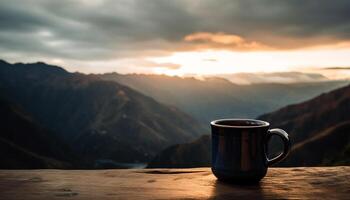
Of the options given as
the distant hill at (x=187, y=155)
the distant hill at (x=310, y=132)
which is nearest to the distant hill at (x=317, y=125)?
the distant hill at (x=310, y=132)

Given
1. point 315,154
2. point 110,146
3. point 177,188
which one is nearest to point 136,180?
point 177,188

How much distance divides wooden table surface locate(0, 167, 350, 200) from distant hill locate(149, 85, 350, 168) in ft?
218

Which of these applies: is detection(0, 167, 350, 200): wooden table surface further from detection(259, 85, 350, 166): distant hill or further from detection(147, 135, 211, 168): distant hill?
detection(147, 135, 211, 168): distant hill

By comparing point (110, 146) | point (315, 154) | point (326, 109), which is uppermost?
point (326, 109)

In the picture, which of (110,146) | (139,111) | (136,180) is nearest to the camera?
(136,180)

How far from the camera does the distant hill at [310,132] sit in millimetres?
67188

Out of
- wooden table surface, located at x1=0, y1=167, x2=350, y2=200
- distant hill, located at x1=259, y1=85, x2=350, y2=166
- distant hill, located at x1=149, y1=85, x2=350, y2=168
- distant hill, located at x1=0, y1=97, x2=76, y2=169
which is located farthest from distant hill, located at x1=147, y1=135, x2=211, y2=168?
wooden table surface, located at x1=0, y1=167, x2=350, y2=200

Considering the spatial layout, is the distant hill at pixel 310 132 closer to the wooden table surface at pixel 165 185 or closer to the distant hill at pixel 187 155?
the distant hill at pixel 187 155

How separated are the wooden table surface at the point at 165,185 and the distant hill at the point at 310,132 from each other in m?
66.5

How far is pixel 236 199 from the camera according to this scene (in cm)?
234

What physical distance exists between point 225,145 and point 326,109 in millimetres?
99920

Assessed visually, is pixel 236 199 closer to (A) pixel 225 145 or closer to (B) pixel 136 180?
(A) pixel 225 145

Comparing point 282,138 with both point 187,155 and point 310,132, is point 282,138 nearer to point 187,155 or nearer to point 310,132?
point 310,132

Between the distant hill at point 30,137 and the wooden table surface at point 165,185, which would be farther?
the distant hill at point 30,137
